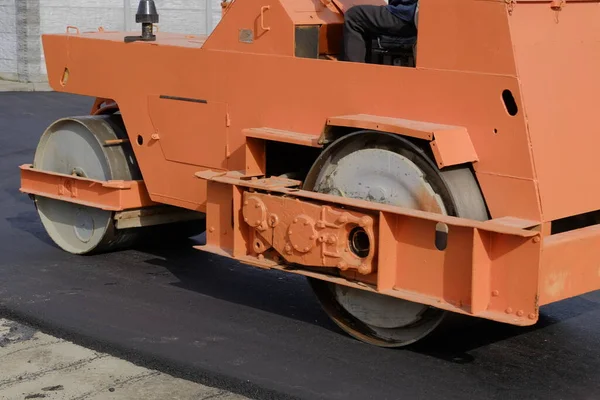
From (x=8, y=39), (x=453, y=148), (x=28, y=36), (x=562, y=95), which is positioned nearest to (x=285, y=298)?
(x=453, y=148)

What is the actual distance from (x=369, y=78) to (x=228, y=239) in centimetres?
126

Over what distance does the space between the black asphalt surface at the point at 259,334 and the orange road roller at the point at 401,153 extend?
1.02 ft

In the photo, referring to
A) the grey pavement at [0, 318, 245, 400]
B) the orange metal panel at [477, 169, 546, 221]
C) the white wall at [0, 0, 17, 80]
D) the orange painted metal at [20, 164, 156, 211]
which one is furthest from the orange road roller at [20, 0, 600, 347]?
the white wall at [0, 0, 17, 80]

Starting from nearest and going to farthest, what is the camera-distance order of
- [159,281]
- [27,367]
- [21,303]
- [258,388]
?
[258,388] < [27,367] < [21,303] < [159,281]

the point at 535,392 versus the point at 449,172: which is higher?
the point at 449,172

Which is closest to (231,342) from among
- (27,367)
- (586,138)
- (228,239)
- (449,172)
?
(228,239)

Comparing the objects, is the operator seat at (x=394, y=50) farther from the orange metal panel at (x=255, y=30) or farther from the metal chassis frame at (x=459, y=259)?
the metal chassis frame at (x=459, y=259)

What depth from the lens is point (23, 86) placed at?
1822cm

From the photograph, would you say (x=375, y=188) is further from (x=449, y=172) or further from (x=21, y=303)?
(x=21, y=303)

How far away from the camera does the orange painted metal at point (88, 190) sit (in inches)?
290

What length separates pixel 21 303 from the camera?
6.57 m

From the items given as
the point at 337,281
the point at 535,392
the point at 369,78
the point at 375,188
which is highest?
the point at 369,78

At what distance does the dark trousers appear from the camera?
6.07 metres

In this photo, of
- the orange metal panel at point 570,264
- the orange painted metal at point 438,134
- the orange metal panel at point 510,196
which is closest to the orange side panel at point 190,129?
the orange painted metal at point 438,134
